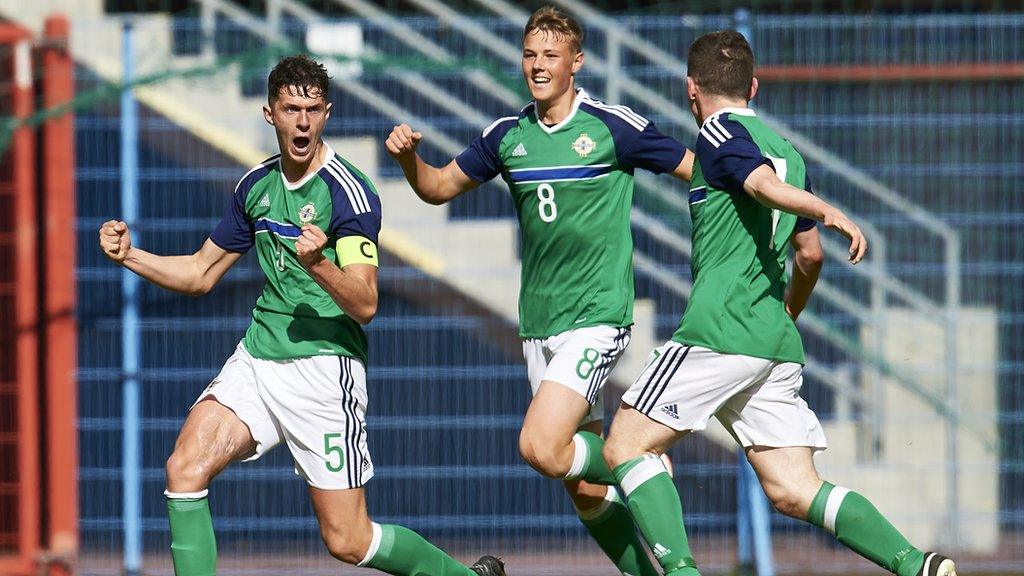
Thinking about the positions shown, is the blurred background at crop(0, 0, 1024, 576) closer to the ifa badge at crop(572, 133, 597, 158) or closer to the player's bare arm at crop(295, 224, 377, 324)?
the ifa badge at crop(572, 133, 597, 158)

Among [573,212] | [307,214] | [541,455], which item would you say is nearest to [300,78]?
[307,214]

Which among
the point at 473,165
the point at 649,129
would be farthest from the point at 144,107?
the point at 649,129

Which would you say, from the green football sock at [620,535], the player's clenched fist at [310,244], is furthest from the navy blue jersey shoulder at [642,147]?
the player's clenched fist at [310,244]

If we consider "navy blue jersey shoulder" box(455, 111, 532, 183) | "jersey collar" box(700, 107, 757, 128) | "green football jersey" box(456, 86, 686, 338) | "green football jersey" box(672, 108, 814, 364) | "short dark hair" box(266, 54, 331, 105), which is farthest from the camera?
"navy blue jersey shoulder" box(455, 111, 532, 183)

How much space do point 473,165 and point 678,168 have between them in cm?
77

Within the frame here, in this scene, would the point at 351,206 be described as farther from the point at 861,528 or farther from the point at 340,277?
the point at 861,528

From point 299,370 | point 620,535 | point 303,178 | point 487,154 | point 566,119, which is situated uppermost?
point 566,119

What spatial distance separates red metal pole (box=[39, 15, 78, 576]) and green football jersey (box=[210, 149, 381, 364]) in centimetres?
283

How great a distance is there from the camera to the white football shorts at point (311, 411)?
5.38 metres

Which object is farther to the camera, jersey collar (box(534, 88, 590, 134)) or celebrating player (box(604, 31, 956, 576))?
jersey collar (box(534, 88, 590, 134))

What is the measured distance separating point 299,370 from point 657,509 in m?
1.29

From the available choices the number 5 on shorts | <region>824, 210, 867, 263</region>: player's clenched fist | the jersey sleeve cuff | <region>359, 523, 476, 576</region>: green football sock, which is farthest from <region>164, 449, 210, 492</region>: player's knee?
<region>824, 210, 867, 263</region>: player's clenched fist

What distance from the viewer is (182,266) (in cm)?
566

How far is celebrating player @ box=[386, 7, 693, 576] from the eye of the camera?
5.65m
